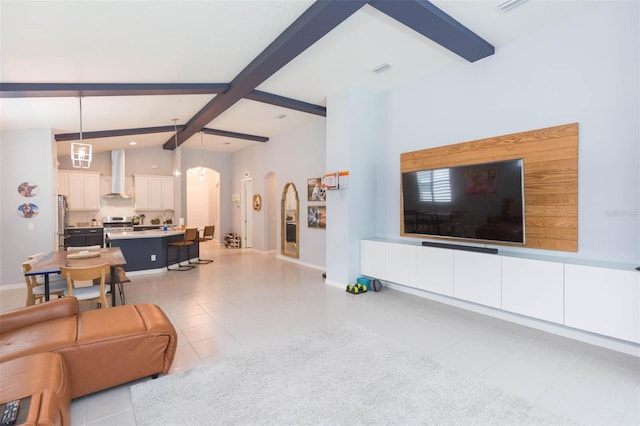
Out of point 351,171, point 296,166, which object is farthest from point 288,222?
point 351,171

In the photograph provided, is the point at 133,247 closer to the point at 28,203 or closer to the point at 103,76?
the point at 28,203

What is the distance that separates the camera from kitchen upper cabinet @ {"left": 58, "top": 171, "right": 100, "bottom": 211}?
8406 millimetres

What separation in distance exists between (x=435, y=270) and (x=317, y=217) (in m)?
3.56

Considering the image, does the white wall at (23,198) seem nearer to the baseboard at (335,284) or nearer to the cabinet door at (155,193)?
the cabinet door at (155,193)

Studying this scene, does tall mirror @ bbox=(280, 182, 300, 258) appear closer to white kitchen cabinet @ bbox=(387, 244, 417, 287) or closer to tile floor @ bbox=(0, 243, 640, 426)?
tile floor @ bbox=(0, 243, 640, 426)

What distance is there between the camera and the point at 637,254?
3.07m

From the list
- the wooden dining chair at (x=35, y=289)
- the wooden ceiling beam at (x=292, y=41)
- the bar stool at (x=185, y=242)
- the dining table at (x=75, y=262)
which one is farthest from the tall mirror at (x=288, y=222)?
the wooden dining chair at (x=35, y=289)

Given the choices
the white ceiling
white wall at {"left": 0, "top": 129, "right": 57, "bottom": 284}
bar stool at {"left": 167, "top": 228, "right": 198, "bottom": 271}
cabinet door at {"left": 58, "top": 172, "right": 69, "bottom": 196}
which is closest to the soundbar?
the white ceiling

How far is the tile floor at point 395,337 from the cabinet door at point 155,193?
169 inches

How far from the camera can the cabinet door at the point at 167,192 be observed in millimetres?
9914

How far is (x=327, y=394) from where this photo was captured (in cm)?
239

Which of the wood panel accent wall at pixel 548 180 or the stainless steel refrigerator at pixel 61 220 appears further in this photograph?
the stainless steel refrigerator at pixel 61 220

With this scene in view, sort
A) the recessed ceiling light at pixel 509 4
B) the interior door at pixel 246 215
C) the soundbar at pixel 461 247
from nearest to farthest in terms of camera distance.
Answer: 1. the recessed ceiling light at pixel 509 4
2. the soundbar at pixel 461 247
3. the interior door at pixel 246 215

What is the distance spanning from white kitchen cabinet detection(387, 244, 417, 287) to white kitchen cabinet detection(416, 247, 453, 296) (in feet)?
0.30
